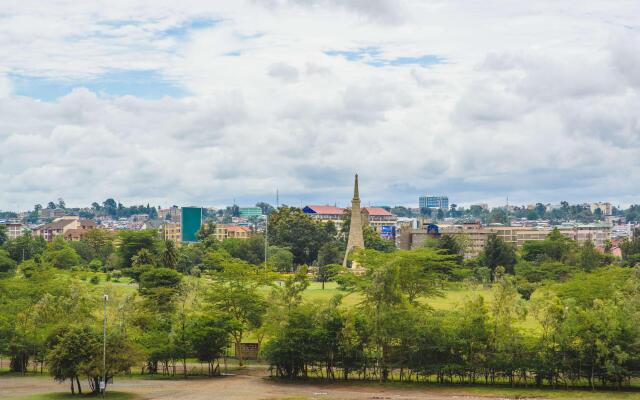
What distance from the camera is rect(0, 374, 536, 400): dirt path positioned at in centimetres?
4506

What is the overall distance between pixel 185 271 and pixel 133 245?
9065mm

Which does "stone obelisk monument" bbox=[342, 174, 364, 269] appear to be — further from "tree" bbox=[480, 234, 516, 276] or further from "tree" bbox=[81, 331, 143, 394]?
"tree" bbox=[81, 331, 143, 394]

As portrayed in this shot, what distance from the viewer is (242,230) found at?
198875 millimetres

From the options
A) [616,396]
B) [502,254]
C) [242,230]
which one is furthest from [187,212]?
[616,396]

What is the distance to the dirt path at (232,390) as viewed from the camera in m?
45.1

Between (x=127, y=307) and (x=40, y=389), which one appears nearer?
(x=40, y=389)

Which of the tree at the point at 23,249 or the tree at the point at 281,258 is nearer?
the tree at the point at 281,258

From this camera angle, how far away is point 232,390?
46719 mm

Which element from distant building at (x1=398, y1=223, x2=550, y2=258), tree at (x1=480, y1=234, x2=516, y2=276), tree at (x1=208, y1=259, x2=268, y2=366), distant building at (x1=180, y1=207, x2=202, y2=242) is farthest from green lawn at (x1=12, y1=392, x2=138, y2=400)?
distant building at (x1=180, y1=207, x2=202, y2=242)

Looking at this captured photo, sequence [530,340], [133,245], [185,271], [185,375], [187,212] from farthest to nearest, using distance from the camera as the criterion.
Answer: [187,212] < [185,271] < [133,245] < [185,375] < [530,340]

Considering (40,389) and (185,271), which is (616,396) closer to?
(40,389)

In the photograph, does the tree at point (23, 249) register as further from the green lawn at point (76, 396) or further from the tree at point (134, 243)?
the green lawn at point (76, 396)

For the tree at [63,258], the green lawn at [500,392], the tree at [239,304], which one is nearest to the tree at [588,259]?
the tree at [239,304]

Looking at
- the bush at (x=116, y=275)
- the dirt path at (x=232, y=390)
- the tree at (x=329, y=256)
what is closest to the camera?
the dirt path at (x=232, y=390)
